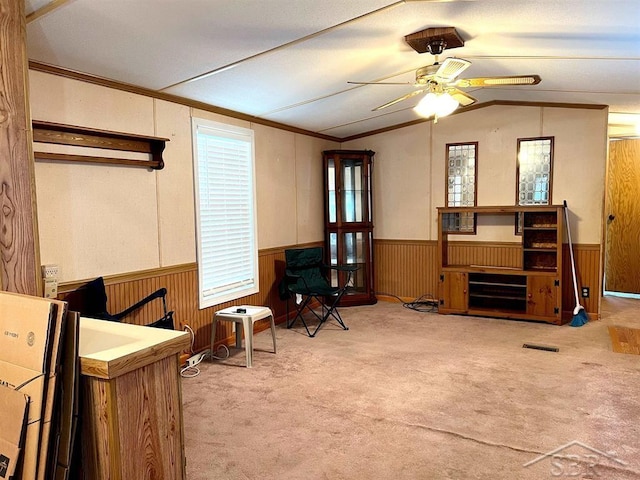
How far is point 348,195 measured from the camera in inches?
241

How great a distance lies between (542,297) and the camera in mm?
5129

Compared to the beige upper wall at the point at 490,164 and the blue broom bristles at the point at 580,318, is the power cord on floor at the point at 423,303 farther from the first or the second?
the blue broom bristles at the point at 580,318

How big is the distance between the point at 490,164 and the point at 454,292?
1.63 m

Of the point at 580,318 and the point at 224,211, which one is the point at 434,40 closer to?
the point at 224,211

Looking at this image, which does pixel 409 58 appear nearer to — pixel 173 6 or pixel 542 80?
pixel 542 80

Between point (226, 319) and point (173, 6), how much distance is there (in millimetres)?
2477

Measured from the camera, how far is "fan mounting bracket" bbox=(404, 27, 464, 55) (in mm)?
3070

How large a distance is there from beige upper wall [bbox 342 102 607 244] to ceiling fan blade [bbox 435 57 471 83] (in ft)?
8.61

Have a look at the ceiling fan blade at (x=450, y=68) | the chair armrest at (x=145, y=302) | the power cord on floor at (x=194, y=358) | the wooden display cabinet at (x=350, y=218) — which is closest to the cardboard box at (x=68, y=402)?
the chair armrest at (x=145, y=302)

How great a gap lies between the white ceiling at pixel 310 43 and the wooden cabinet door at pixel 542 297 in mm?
2001

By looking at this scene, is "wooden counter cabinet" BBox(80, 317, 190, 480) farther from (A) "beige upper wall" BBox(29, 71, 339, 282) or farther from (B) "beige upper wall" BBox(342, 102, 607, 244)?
(B) "beige upper wall" BBox(342, 102, 607, 244)

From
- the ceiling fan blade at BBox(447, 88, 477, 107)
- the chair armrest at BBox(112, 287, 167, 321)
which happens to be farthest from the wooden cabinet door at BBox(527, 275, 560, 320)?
the chair armrest at BBox(112, 287, 167, 321)

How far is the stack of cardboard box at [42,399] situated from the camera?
1484 millimetres

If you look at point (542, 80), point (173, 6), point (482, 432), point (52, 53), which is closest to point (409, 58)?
point (542, 80)
